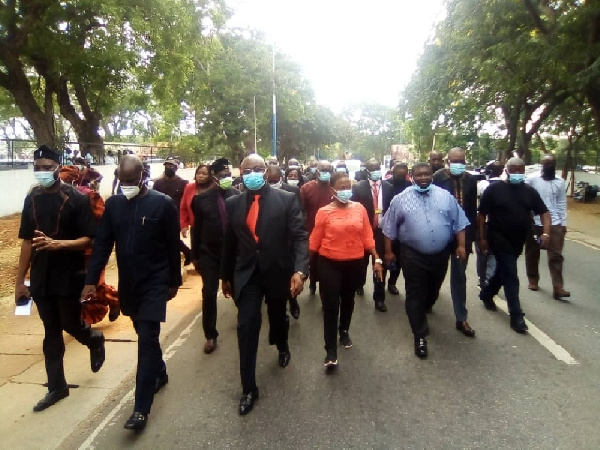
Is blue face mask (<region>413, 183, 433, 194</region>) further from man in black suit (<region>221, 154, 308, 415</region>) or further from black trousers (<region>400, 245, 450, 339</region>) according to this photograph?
man in black suit (<region>221, 154, 308, 415</region>)

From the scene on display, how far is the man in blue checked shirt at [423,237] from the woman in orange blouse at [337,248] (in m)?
0.42

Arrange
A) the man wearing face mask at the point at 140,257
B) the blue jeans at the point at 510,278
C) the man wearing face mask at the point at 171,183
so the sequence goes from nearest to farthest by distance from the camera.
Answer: the man wearing face mask at the point at 140,257 < the blue jeans at the point at 510,278 < the man wearing face mask at the point at 171,183

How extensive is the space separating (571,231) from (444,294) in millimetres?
8764

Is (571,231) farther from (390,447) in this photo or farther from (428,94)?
(390,447)

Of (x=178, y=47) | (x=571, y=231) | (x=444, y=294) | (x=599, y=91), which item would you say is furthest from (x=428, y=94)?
(x=444, y=294)

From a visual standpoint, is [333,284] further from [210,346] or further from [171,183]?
[171,183]

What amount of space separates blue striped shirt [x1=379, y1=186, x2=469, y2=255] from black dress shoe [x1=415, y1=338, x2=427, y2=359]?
0.83 meters

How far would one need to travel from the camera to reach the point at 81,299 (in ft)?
12.6

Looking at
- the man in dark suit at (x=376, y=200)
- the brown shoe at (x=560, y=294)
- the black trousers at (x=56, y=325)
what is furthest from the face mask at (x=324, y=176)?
the black trousers at (x=56, y=325)

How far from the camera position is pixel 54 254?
4004 millimetres

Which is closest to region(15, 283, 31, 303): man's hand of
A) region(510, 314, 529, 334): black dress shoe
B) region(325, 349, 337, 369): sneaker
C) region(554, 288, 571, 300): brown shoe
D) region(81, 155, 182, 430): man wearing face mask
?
region(81, 155, 182, 430): man wearing face mask

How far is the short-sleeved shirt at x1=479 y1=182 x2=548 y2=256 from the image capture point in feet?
18.8

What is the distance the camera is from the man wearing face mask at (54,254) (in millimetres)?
3979

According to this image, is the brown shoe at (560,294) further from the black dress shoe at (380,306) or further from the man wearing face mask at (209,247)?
the man wearing face mask at (209,247)
